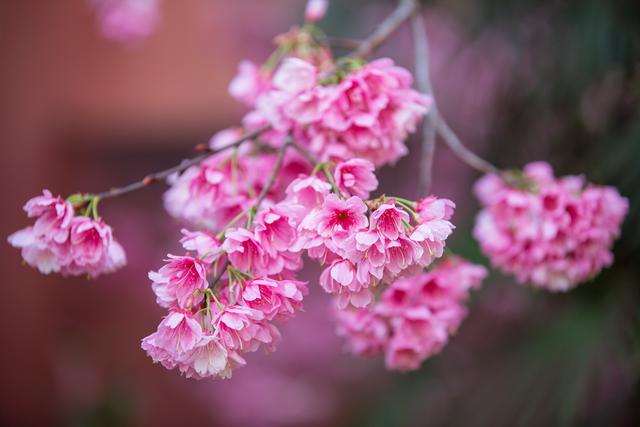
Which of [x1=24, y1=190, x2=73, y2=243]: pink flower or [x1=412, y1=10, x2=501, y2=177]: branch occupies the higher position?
[x1=412, y1=10, x2=501, y2=177]: branch

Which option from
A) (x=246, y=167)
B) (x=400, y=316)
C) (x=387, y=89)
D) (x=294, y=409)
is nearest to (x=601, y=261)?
(x=400, y=316)

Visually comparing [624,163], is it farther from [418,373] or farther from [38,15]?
[38,15]

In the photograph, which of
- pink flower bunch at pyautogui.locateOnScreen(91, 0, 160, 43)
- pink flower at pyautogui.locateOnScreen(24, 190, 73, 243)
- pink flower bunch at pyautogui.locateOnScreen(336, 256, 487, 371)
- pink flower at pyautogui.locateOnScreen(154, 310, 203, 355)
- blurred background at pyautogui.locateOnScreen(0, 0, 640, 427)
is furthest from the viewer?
pink flower bunch at pyautogui.locateOnScreen(91, 0, 160, 43)

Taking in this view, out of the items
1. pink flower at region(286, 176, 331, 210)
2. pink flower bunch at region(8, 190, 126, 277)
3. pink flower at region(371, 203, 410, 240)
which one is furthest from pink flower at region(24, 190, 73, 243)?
pink flower at region(371, 203, 410, 240)

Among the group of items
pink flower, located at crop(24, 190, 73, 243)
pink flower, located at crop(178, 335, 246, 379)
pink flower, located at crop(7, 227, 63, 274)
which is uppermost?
pink flower, located at crop(24, 190, 73, 243)

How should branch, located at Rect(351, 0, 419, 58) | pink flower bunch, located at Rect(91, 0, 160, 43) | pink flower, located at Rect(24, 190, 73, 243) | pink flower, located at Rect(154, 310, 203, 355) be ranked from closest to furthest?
pink flower, located at Rect(154, 310, 203, 355) < pink flower, located at Rect(24, 190, 73, 243) < branch, located at Rect(351, 0, 419, 58) < pink flower bunch, located at Rect(91, 0, 160, 43)

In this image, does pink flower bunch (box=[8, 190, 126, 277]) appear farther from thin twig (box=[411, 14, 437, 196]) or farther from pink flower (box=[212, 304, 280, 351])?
thin twig (box=[411, 14, 437, 196])
